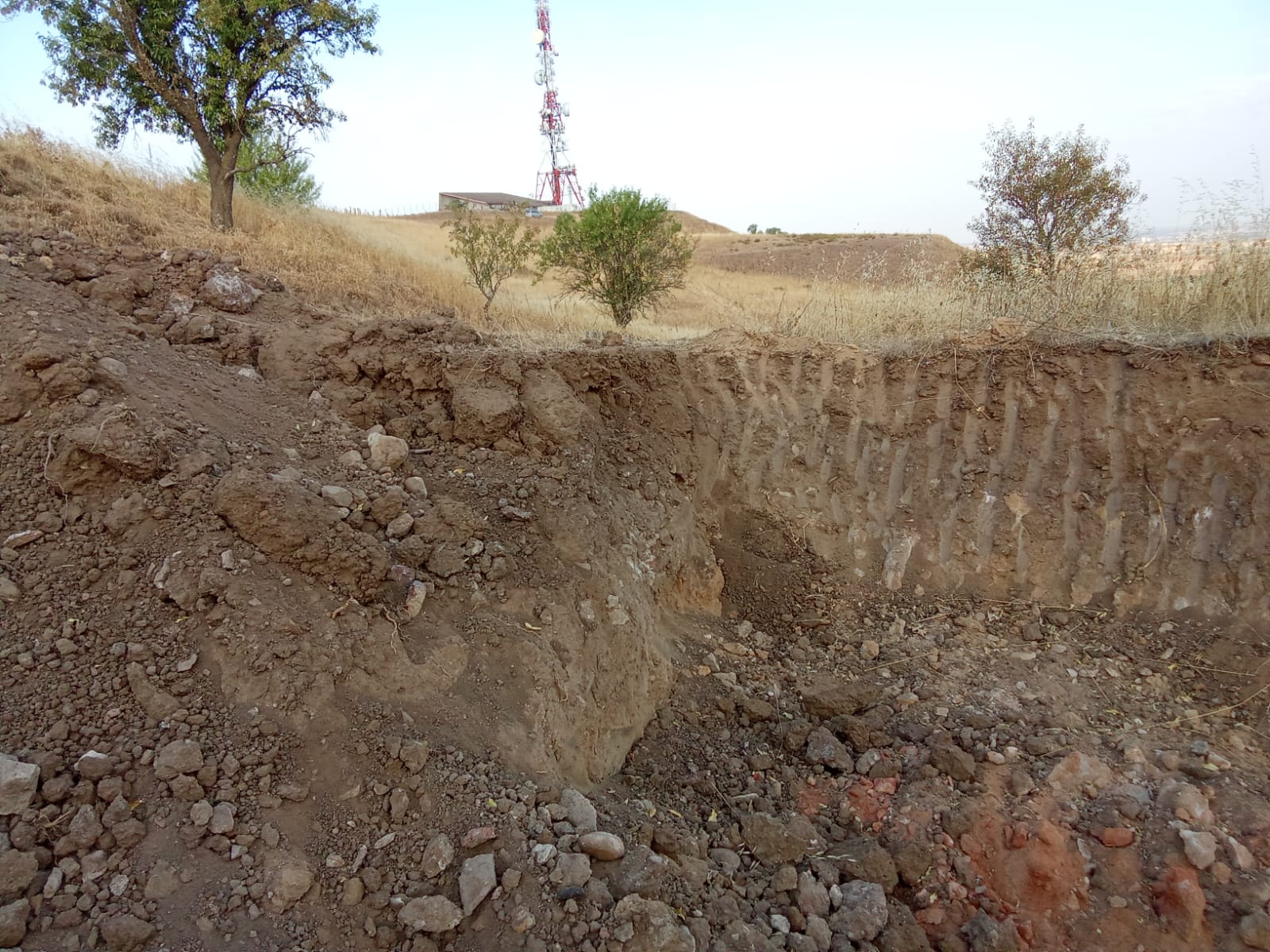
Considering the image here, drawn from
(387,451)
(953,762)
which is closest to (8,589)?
(387,451)

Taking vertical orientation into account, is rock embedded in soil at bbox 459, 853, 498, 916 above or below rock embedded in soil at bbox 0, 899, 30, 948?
below

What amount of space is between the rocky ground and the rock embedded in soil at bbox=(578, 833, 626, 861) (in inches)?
0.7

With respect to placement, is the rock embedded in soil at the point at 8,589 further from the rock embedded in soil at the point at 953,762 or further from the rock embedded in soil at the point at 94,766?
the rock embedded in soil at the point at 953,762

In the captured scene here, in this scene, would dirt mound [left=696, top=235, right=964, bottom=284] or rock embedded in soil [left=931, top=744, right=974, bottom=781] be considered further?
dirt mound [left=696, top=235, right=964, bottom=284]

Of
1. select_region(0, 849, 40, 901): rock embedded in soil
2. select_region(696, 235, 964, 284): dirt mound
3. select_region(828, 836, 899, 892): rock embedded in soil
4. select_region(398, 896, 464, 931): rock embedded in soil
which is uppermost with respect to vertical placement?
select_region(696, 235, 964, 284): dirt mound

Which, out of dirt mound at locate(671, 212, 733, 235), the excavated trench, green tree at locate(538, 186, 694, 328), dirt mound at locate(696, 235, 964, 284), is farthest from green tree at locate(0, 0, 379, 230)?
dirt mound at locate(671, 212, 733, 235)

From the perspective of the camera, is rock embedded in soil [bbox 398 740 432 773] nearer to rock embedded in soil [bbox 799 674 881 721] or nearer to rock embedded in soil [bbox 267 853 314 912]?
rock embedded in soil [bbox 267 853 314 912]

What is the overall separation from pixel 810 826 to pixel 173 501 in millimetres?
3009

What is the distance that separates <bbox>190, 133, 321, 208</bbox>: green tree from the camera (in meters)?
12.3

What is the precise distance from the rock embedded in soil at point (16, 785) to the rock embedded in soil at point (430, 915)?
1090 mm

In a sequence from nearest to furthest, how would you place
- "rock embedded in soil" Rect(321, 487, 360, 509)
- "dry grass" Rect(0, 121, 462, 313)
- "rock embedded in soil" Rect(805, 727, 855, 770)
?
"rock embedded in soil" Rect(321, 487, 360, 509), "rock embedded in soil" Rect(805, 727, 855, 770), "dry grass" Rect(0, 121, 462, 313)

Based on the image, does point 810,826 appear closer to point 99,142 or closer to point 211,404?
point 211,404

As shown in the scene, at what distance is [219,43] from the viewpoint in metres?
8.49

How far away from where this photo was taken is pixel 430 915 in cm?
210
